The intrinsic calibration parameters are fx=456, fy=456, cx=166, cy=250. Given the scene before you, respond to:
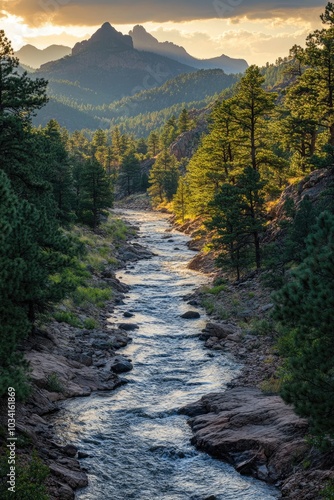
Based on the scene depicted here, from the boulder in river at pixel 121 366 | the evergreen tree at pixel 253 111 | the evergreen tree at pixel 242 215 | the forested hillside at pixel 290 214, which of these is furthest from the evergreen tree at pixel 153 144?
the boulder in river at pixel 121 366

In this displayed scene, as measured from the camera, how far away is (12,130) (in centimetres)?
2072

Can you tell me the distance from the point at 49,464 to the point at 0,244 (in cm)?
663

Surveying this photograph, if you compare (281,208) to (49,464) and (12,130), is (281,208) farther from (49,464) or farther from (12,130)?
(49,464)

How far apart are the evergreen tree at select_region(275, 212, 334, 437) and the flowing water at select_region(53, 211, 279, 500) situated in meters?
3.60

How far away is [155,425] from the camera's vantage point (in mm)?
17094

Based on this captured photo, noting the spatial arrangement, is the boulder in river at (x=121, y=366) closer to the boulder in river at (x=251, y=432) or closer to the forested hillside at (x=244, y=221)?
the forested hillside at (x=244, y=221)

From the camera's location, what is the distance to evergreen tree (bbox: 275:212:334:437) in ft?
34.5

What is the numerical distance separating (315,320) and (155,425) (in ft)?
29.6

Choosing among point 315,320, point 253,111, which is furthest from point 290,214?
point 315,320

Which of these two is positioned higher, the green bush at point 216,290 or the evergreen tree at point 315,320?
the evergreen tree at point 315,320

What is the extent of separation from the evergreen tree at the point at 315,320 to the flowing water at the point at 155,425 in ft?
11.8

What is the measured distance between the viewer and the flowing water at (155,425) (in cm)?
1335

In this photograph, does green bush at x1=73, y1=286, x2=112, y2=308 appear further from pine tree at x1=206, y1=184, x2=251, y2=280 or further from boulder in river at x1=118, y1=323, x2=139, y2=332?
pine tree at x1=206, y1=184, x2=251, y2=280

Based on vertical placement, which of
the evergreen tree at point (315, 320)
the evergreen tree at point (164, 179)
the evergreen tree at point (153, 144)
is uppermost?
the evergreen tree at point (153, 144)
